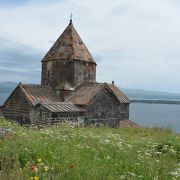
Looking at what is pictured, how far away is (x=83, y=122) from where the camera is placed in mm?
23250

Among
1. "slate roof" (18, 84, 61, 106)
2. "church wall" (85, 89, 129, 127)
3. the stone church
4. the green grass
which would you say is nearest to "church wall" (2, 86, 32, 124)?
the stone church

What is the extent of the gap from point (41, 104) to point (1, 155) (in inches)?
623

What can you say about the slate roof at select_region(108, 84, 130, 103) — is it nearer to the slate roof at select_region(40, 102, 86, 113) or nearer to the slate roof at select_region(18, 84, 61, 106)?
the slate roof at select_region(18, 84, 61, 106)

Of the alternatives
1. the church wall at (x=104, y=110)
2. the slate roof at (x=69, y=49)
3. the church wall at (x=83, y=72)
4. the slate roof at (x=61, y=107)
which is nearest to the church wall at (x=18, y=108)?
the slate roof at (x=61, y=107)

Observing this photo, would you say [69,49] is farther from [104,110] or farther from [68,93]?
[104,110]

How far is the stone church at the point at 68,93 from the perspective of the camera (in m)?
22.7

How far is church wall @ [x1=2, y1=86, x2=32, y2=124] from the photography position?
23.2m

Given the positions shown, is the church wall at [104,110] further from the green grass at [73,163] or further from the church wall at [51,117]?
the green grass at [73,163]

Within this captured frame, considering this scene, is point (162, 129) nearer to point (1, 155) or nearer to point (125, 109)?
point (125, 109)

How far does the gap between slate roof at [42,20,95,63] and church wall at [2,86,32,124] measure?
3867mm

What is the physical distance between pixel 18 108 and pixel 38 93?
1724mm

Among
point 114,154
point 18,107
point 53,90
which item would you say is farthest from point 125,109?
point 114,154

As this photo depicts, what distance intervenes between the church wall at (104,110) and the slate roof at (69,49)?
10.6 feet

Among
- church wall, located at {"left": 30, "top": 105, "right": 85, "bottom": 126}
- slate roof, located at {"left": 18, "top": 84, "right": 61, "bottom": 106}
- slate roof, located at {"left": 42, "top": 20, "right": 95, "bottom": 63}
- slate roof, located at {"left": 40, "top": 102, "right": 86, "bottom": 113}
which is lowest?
church wall, located at {"left": 30, "top": 105, "right": 85, "bottom": 126}
